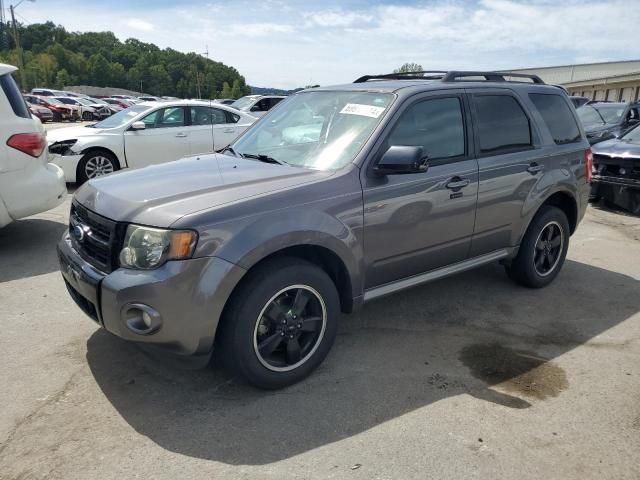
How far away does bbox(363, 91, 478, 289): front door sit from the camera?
3.51 meters

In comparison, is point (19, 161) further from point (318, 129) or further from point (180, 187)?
point (318, 129)

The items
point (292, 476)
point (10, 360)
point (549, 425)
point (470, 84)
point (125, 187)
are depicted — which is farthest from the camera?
point (470, 84)

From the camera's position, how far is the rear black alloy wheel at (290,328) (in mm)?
3111

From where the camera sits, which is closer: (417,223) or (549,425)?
(549,425)

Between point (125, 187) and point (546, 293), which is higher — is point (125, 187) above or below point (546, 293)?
above

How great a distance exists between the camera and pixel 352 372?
346 centimetres

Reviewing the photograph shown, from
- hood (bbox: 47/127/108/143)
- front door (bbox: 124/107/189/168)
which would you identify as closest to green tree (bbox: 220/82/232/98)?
front door (bbox: 124/107/189/168)

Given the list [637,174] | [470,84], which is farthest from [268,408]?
[637,174]

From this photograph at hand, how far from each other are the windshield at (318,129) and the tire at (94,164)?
5741 mm

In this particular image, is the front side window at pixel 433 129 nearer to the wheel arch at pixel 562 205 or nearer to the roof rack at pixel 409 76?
the roof rack at pixel 409 76

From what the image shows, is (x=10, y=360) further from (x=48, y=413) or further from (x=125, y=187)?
(x=125, y=187)

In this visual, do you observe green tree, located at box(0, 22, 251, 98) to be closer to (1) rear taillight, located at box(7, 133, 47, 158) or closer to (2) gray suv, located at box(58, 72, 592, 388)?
(1) rear taillight, located at box(7, 133, 47, 158)

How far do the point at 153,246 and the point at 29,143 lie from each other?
372 cm

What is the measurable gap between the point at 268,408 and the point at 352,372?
664 millimetres
